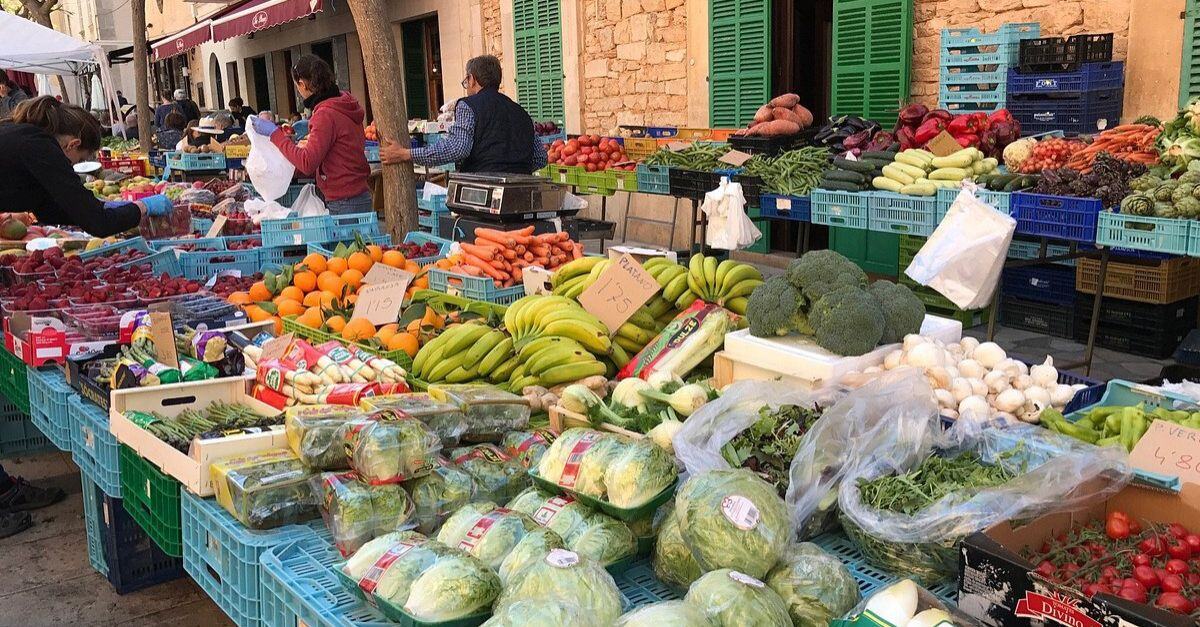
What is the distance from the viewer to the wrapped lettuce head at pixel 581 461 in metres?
2.29

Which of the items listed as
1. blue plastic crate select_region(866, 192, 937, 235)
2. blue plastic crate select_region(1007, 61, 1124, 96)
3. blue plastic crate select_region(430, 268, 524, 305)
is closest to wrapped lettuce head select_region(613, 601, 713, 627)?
blue plastic crate select_region(430, 268, 524, 305)

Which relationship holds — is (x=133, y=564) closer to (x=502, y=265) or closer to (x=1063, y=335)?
(x=502, y=265)

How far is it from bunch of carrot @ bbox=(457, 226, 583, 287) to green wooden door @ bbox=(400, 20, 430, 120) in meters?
13.5

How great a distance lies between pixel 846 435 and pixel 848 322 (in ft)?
2.29

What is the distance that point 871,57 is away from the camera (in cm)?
889

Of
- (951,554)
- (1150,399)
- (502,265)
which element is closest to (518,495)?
(951,554)

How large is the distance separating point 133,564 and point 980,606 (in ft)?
11.5

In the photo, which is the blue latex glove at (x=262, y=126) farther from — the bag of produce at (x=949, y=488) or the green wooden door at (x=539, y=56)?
the green wooden door at (x=539, y=56)

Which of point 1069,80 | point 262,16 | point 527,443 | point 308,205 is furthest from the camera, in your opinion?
point 262,16

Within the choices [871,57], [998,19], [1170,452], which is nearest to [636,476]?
[1170,452]

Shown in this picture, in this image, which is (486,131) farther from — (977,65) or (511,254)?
(977,65)

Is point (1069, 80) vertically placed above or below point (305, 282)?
above

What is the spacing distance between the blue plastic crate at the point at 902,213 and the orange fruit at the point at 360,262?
363cm

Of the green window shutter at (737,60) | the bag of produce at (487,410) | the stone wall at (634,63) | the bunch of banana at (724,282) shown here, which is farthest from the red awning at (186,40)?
the bag of produce at (487,410)
